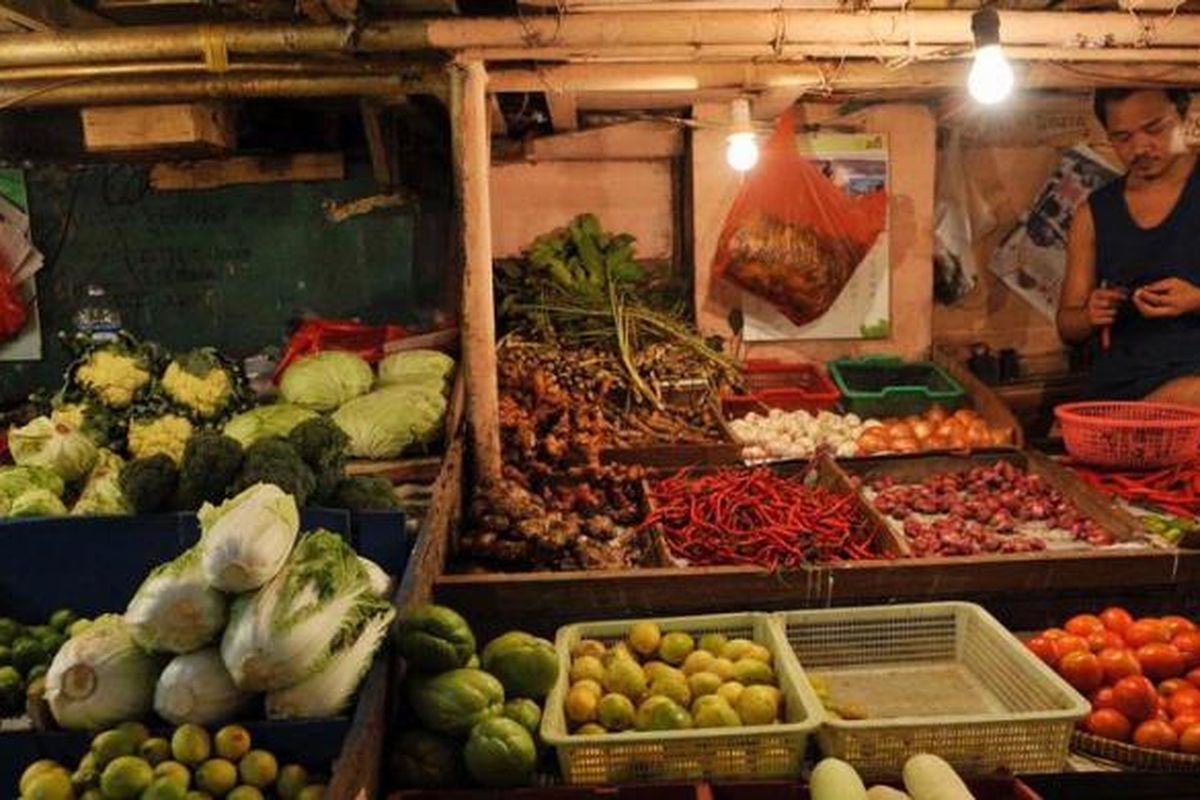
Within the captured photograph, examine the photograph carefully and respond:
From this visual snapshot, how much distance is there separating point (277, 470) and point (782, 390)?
4.06 meters

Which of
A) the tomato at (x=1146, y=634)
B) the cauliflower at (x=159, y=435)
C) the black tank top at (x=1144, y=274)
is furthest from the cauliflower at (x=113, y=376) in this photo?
the black tank top at (x=1144, y=274)

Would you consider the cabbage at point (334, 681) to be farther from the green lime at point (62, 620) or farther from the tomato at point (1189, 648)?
the tomato at point (1189, 648)

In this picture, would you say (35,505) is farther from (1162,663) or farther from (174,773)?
(1162,663)

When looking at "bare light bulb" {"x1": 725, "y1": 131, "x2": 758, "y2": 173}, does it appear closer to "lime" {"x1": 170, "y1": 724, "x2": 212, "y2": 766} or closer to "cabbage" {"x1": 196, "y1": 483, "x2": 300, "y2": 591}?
"cabbage" {"x1": 196, "y1": 483, "x2": 300, "y2": 591}

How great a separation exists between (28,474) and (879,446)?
168 inches

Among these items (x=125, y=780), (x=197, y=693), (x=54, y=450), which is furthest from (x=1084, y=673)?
(x=54, y=450)

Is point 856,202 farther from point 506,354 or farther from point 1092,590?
point 1092,590

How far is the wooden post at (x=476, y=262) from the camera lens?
434cm

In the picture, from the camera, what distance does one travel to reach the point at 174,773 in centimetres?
220

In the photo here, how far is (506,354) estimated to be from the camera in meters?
6.11

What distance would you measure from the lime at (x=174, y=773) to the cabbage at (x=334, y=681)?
0.24 meters

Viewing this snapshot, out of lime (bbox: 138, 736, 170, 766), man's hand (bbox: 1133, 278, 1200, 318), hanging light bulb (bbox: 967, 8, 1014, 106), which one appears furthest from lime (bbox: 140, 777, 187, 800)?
man's hand (bbox: 1133, 278, 1200, 318)

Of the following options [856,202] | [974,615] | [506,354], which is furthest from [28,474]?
[856,202]

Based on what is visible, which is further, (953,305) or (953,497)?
(953,305)
